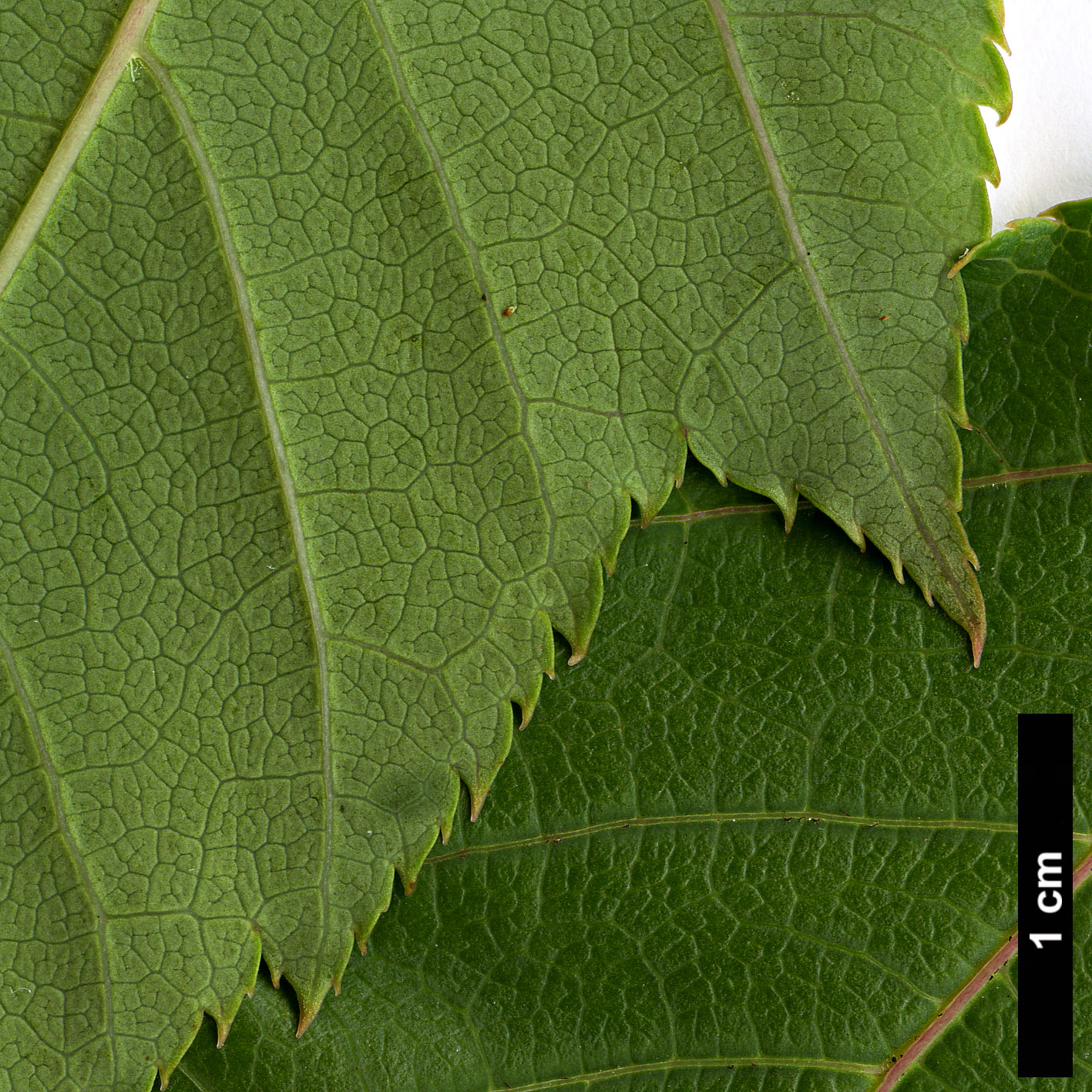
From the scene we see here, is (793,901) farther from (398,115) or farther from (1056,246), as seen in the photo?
(398,115)

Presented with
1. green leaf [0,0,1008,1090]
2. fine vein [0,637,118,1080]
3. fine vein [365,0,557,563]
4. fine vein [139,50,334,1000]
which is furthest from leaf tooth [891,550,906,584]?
fine vein [0,637,118,1080]

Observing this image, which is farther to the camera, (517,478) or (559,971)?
(559,971)

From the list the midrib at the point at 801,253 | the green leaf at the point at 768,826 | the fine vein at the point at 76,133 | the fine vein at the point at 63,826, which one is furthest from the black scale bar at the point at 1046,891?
the fine vein at the point at 76,133

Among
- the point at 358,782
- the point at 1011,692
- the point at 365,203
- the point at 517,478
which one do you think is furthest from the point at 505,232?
the point at 1011,692

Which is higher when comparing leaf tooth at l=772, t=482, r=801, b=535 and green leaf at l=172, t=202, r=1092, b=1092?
leaf tooth at l=772, t=482, r=801, b=535

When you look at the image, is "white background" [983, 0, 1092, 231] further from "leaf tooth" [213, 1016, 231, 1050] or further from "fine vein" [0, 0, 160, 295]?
"leaf tooth" [213, 1016, 231, 1050]

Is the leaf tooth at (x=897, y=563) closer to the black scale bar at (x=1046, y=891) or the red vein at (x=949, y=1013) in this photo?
the black scale bar at (x=1046, y=891)

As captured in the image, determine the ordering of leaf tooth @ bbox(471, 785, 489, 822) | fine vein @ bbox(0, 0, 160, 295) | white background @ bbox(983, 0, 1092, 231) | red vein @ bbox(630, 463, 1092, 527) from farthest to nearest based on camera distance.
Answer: white background @ bbox(983, 0, 1092, 231) → red vein @ bbox(630, 463, 1092, 527) → leaf tooth @ bbox(471, 785, 489, 822) → fine vein @ bbox(0, 0, 160, 295)

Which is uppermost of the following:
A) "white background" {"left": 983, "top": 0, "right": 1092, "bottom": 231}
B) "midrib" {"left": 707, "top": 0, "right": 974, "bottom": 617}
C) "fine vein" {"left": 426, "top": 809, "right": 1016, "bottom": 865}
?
"white background" {"left": 983, "top": 0, "right": 1092, "bottom": 231}

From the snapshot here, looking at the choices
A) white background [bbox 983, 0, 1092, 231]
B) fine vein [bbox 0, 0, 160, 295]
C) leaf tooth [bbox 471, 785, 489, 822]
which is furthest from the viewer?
white background [bbox 983, 0, 1092, 231]
